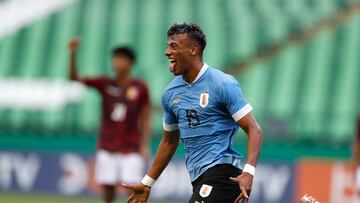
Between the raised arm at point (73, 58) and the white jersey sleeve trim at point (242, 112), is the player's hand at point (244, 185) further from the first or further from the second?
the raised arm at point (73, 58)

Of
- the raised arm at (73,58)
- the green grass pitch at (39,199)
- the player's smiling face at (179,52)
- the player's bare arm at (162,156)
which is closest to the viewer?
the player's smiling face at (179,52)

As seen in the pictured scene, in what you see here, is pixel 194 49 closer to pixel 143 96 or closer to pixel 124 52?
pixel 124 52

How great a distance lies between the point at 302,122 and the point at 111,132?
641 cm

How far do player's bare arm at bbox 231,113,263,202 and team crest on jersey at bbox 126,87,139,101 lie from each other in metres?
5.42

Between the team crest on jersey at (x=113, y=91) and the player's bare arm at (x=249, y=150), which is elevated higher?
the team crest on jersey at (x=113, y=91)

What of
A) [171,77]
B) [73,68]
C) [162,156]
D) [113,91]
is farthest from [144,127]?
[171,77]

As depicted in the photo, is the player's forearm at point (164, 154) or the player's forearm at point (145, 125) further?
the player's forearm at point (145, 125)

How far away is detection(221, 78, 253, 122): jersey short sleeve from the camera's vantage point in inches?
283

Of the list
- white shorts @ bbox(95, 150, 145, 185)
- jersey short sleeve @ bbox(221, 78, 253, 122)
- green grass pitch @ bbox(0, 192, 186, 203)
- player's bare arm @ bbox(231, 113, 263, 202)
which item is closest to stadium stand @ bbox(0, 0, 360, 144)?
green grass pitch @ bbox(0, 192, 186, 203)

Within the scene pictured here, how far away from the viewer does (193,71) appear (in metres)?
7.42

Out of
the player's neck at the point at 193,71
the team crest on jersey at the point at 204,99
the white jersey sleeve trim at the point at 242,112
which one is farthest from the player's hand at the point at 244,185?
the player's neck at the point at 193,71

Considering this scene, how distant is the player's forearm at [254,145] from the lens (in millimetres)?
7020

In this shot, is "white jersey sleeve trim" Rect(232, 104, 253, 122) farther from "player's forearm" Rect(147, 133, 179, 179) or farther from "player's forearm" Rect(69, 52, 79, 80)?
"player's forearm" Rect(69, 52, 79, 80)

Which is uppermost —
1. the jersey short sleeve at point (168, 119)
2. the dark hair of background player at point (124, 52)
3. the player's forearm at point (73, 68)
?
the dark hair of background player at point (124, 52)
